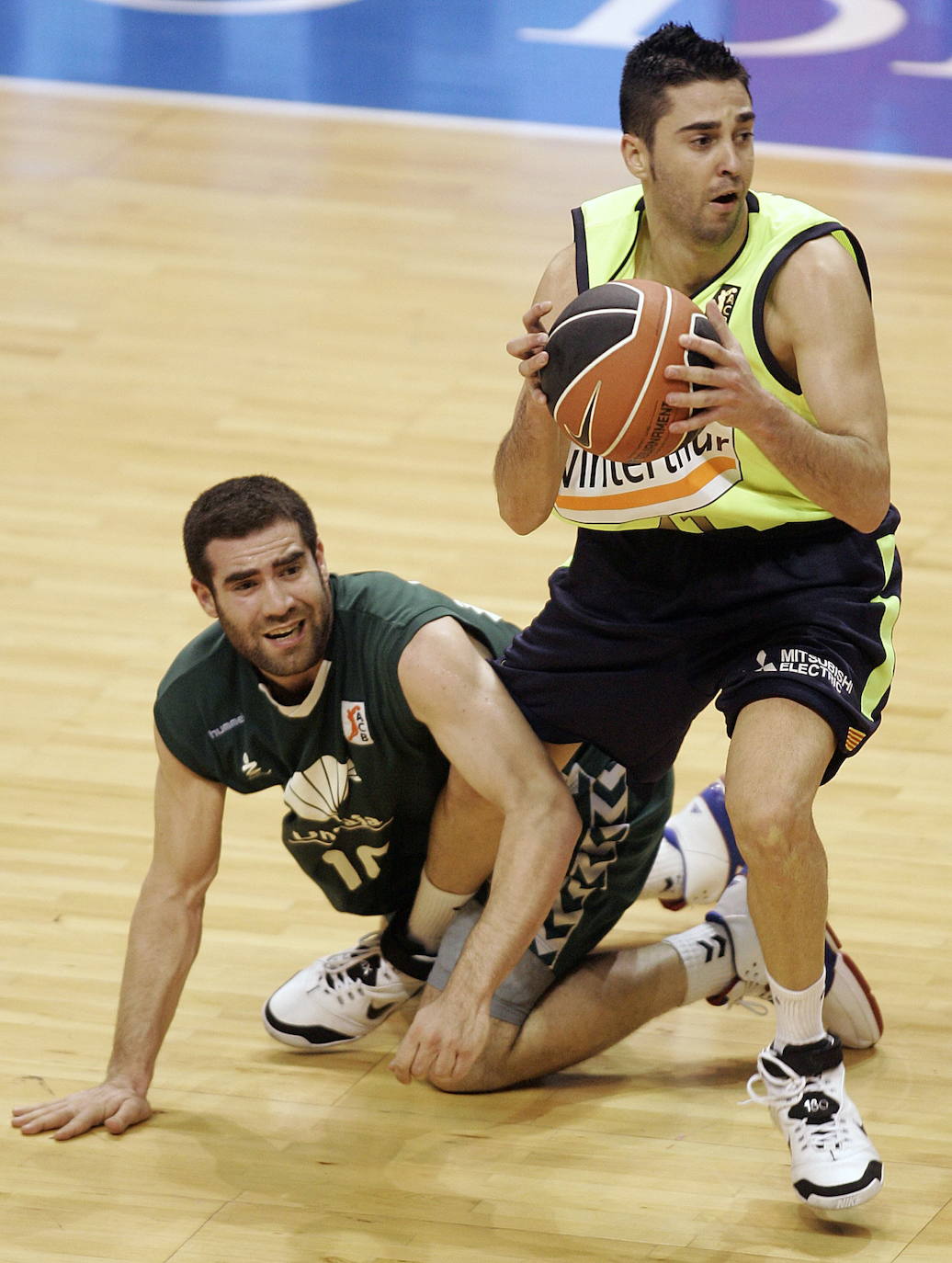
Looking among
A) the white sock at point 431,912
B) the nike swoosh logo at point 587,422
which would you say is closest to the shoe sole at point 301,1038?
the white sock at point 431,912

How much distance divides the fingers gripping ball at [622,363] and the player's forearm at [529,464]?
0.17 meters

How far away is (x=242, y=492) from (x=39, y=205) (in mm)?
4988

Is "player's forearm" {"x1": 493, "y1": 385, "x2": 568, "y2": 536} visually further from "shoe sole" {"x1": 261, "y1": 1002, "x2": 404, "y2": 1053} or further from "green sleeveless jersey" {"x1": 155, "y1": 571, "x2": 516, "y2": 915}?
"shoe sole" {"x1": 261, "y1": 1002, "x2": 404, "y2": 1053}

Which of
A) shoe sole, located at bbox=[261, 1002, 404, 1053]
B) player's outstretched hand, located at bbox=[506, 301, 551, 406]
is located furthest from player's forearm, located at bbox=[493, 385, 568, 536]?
shoe sole, located at bbox=[261, 1002, 404, 1053]

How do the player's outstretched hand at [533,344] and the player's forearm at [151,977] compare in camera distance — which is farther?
the player's forearm at [151,977]

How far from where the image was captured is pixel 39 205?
7.96 meters

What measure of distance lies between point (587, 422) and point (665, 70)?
0.61m

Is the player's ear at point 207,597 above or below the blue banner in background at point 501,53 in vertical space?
below

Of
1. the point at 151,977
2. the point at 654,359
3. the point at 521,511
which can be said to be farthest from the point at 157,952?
the point at 654,359

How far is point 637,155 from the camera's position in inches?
128

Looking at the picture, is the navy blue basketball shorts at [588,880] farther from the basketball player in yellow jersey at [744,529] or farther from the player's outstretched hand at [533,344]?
the player's outstretched hand at [533,344]

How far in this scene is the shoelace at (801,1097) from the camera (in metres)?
3.08

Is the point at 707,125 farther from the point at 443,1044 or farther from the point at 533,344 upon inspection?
the point at 443,1044

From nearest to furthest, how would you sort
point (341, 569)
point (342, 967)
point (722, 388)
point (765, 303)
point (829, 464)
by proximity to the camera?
point (722, 388) < point (829, 464) < point (765, 303) < point (342, 967) < point (341, 569)
